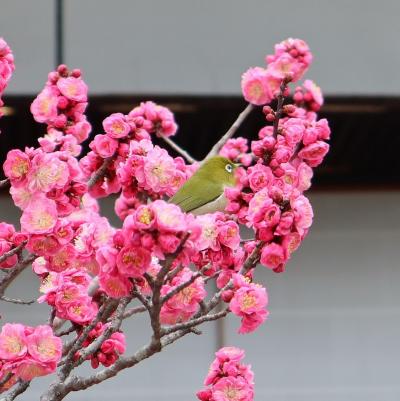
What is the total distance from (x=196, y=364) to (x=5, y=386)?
2878 millimetres

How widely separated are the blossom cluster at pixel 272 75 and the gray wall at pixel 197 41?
3.99ft

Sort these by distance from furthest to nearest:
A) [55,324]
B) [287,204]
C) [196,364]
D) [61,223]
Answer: [196,364]
[55,324]
[61,223]
[287,204]

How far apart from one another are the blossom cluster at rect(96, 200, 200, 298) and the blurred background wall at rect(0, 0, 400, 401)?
8.27 ft

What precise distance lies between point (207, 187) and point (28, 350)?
28.7 inches

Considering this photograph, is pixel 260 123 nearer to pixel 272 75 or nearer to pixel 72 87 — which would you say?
pixel 272 75

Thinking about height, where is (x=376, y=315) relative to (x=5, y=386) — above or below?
below

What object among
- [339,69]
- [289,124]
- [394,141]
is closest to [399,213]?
[394,141]

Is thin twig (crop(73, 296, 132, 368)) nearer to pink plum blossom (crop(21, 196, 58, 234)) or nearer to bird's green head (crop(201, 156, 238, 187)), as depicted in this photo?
pink plum blossom (crop(21, 196, 58, 234))

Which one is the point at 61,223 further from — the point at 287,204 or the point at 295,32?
the point at 295,32

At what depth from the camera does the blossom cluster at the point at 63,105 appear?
6.52 ft

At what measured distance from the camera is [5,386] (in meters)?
1.61

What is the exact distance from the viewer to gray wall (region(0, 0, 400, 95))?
3770mm

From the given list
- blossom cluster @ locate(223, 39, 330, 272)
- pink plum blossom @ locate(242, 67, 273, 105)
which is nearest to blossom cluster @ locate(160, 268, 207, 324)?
blossom cluster @ locate(223, 39, 330, 272)

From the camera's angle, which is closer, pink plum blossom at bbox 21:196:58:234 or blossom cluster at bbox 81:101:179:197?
pink plum blossom at bbox 21:196:58:234
